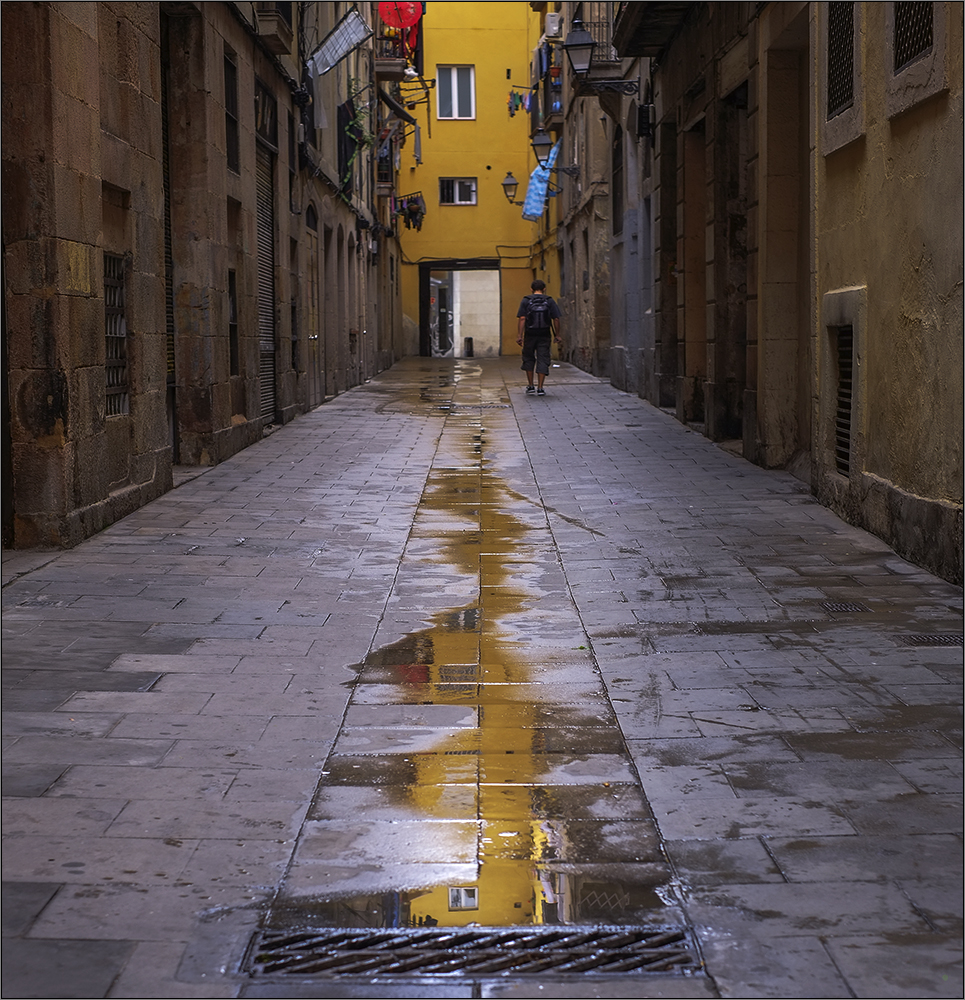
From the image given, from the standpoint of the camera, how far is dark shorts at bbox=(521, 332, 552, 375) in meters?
22.0

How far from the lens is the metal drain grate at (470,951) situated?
2.98 m

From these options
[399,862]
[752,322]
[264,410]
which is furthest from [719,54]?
[399,862]

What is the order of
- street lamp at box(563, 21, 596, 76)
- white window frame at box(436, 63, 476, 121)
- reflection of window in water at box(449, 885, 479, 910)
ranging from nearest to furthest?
reflection of window in water at box(449, 885, 479, 910) < street lamp at box(563, 21, 596, 76) < white window frame at box(436, 63, 476, 121)

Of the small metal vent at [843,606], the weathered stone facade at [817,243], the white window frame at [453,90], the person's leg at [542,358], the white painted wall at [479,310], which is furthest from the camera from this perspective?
the white painted wall at [479,310]

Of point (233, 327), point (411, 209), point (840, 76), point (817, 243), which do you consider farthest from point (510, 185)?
point (840, 76)

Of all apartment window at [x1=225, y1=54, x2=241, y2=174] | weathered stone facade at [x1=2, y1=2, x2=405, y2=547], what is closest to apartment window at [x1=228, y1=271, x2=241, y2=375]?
weathered stone facade at [x1=2, y1=2, x2=405, y2=547]

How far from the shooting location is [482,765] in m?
4.37

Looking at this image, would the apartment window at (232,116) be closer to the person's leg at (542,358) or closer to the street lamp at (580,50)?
the street lamp at (580,50)

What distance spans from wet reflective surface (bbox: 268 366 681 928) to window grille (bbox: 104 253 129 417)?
376 cm

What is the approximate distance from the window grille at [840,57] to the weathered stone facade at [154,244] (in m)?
5.06

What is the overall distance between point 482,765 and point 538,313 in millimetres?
17872

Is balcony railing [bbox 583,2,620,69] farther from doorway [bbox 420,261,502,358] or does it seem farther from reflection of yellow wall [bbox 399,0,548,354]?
doorway [bbox 420,261,502,358]

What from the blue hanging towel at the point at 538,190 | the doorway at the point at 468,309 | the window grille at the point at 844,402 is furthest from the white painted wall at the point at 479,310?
the window grille at the point at 844,402

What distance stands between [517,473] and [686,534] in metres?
3.60
